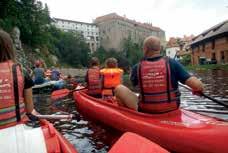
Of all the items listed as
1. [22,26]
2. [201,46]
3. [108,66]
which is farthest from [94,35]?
[108,66]

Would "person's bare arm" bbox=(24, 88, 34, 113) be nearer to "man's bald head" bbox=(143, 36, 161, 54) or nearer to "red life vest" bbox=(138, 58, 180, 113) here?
"red life vest" bbox=(138, 58, 180, 113)

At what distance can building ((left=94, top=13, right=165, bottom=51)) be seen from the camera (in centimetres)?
11544

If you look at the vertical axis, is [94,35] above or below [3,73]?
above

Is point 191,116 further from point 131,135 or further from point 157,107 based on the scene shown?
point 131,135

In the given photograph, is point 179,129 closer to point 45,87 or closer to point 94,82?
point 94,82

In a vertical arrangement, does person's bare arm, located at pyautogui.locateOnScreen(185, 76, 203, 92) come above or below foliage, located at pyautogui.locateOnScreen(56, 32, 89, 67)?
below

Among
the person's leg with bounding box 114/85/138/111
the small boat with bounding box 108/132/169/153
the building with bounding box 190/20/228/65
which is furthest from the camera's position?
the building with bounding box 190/20/228/65

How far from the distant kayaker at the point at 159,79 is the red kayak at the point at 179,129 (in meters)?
0.18

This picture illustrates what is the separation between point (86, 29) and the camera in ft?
413

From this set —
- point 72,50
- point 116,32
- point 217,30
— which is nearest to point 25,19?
point 217,30

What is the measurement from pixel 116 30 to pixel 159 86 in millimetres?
115105

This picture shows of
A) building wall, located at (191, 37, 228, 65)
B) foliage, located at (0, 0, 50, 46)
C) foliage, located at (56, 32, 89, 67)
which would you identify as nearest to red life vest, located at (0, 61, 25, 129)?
foliage, located at (0, 0, 50, 46)

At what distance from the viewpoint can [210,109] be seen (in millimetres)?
8711

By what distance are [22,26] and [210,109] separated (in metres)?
40.9
